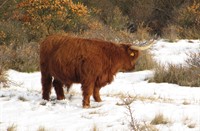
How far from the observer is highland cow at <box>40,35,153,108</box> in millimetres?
7777

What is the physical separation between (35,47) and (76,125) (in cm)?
936

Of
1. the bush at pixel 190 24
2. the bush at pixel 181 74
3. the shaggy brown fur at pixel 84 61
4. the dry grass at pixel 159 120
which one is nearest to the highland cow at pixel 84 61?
the shaggy brown fur at pixel 84 61

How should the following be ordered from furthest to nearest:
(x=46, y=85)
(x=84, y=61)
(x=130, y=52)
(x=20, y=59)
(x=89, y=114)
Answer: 1. (x=20, y=59)
2. (x=46, y=85)
3. (x=130, y=52)
4. (x=84, y=61)
5. (x=89, y=114)

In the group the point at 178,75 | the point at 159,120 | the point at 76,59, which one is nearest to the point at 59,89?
the point at 76,59

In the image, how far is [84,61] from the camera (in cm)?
775

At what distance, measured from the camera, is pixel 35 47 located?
15.5 metres

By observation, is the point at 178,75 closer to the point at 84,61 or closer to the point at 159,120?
the point at 84,61

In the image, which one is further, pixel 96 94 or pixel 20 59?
pixel 20 59

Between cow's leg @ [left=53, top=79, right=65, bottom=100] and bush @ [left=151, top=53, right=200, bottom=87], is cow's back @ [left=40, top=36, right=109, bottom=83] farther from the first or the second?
bush @ [left=151, top=53, right=200, bottom=87]

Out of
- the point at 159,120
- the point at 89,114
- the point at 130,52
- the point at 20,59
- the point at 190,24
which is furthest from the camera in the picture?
the point at 190,24

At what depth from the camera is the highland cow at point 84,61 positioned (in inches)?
306

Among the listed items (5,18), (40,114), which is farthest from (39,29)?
(40,114)

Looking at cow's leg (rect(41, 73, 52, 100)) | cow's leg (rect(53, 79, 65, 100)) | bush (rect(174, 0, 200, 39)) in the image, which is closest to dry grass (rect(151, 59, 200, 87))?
cow's leg (rect(53, 79, 65, 100))

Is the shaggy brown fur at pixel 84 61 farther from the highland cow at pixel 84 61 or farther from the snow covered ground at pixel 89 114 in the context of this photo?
the snow covered ground at pixel 89 114
